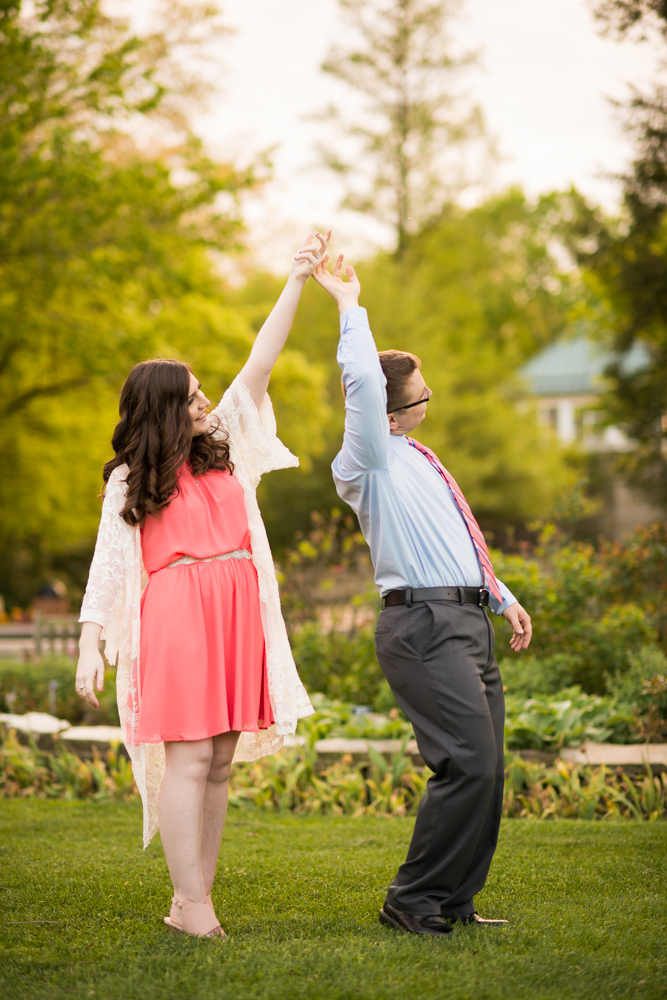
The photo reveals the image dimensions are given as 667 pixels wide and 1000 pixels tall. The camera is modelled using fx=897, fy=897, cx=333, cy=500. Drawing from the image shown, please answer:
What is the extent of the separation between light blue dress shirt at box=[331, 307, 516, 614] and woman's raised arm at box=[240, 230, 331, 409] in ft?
0.79

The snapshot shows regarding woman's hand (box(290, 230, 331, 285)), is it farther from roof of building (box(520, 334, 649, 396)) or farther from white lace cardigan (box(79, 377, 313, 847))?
roof of building (box(520, 334, 649, 396))

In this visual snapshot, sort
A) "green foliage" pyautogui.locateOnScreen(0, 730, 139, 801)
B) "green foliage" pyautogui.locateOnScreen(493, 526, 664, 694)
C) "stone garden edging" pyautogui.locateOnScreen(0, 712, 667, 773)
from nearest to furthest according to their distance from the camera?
"stone garden edging" pyautogui.locateOnScreen(0, 712, 667, 773)
"green foliage" pyautogui.locateOnScreen(0, 730, 139, 801)
"green foliage" pyautogui.locateOnScreen(493, 526, 664, 694)

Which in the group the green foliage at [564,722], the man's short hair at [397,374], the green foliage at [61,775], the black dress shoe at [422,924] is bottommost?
the green foliage at [61,775]

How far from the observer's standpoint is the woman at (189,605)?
2.63 metres

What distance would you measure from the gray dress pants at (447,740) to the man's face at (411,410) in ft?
1.94

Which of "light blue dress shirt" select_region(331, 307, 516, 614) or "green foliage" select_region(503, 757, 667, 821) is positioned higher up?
"light blue dress shirt" select_region(331, 307, 516, 614)

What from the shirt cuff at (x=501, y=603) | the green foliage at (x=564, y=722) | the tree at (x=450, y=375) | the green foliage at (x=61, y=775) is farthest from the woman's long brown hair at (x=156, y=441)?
the tree at (x=450, y=375)

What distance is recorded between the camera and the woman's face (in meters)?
2.85

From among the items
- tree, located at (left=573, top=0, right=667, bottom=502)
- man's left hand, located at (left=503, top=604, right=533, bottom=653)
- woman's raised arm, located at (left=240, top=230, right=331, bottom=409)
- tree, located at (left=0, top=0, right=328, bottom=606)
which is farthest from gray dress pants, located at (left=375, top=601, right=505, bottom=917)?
tree, located at (left=573, top=0, right=667, bottom=502)

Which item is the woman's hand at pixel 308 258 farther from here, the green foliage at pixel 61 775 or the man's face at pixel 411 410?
the green foliage at pixel 61 775

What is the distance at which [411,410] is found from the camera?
9.42ft

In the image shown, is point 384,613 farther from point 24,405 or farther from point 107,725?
point 24,405

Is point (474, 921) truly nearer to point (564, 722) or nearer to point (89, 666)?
point (89, 666)

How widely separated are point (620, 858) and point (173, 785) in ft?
6.21
